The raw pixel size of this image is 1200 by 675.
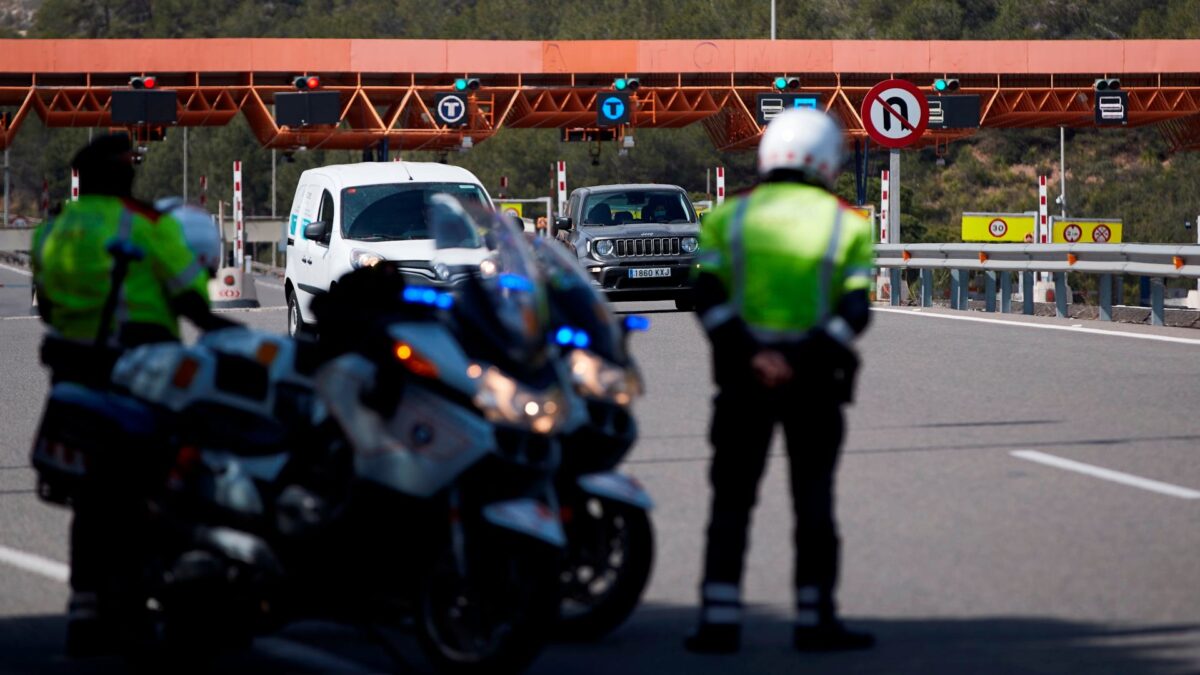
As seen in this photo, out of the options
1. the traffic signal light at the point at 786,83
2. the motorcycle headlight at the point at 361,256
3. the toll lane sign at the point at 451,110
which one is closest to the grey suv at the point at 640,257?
the motorcycle headlight at the point at 361,256

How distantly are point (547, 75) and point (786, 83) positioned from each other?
261 inches

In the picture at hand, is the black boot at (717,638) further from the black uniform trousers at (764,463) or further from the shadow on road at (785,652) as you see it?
the black uniform trousers at (764,463)

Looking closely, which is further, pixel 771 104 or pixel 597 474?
pixel 771 104

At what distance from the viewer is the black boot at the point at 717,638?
22.2ft

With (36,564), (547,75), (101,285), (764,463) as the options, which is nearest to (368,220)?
(36,564)

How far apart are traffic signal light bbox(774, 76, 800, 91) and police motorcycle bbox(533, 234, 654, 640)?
143 ft

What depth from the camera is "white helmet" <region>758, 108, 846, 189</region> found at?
680 centimetres

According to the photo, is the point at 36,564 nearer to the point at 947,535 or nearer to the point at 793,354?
the point at 793,354

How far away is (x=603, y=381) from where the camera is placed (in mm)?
6562

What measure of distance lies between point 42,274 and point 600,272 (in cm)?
1815

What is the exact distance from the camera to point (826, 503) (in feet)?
22.4

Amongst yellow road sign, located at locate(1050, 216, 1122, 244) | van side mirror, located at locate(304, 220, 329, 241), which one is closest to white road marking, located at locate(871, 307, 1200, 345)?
van side mirror, located at locate(304, 220, 329, 241)

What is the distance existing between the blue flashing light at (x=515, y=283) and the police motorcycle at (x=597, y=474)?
0.96 ft

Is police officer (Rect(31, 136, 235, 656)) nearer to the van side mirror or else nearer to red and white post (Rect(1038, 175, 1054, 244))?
the van side mirror
